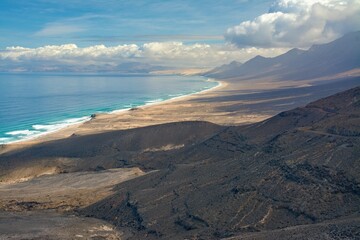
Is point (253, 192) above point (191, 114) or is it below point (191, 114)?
above

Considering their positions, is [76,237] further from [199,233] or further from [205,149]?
[205,149]

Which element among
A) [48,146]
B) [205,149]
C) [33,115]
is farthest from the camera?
[33,115]

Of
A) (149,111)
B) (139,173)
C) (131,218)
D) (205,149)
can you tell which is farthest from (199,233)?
(149,111)

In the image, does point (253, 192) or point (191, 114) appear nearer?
point (253, 192)

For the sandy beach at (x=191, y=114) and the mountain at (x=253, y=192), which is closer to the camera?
the mountain at (x=253, y=192)

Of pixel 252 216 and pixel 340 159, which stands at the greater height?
pixel 340 159

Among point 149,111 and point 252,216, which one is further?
point 149,111

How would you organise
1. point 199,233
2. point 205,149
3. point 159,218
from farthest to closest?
point 205,149, point 159,218, point 199,233

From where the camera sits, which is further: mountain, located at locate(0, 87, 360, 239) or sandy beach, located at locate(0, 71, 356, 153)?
sandy beach, located at locate(0, 71, 356, 153)

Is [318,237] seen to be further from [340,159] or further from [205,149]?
[205,149]
